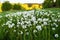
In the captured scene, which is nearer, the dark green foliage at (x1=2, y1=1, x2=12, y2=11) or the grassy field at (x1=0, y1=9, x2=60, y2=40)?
the grassy field at (x1=0, y1=9, x2=60, y2=40)

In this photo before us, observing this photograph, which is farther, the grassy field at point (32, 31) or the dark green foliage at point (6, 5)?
the dark green foliage at point (6, 5)

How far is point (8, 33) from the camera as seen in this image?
5.67 m

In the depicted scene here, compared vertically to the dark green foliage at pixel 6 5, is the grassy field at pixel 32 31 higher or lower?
higher

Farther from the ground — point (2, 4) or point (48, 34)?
point (48, 34)

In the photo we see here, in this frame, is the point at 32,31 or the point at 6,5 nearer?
the point at 32,31

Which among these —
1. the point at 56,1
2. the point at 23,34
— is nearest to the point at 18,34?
the point at 23,34

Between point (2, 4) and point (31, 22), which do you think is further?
point (2, 4)

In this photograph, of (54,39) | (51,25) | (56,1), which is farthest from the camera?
(56,1)

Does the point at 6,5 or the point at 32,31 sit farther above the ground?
the point at 32,31

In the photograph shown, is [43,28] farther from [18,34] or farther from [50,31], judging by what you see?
[18,34]

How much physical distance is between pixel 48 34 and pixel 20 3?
675 inches

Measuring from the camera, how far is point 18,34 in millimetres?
5406

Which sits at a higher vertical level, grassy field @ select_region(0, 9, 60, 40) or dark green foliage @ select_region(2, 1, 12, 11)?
grassy field @ select_region(0, 9, 60, 40)

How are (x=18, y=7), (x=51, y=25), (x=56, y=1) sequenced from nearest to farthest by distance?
(x=51, y=25) < (x=56, y=1) < (x=18, y=7)
